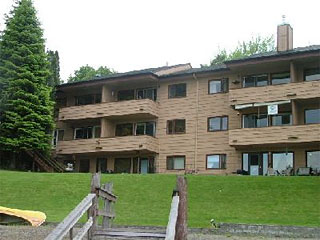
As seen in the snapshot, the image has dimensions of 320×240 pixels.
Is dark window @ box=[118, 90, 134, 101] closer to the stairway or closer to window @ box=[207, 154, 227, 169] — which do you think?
the stairway

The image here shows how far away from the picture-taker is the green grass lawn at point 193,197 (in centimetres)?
1956

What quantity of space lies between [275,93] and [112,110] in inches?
498

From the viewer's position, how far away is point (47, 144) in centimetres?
3997

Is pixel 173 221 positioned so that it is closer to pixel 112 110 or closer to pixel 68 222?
pixel 68 222

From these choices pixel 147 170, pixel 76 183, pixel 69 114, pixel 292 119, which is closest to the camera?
pixel 76 183

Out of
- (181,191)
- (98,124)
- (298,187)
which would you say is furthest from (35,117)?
(181,191)

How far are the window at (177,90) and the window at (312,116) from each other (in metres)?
9.32

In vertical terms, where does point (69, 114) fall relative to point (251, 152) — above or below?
above

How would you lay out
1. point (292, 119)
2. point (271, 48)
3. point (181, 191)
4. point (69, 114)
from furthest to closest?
point (271, 48) → point (69, 114) → point (292, 119) → point (181, 191)

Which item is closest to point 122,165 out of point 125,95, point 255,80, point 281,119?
point 125,95

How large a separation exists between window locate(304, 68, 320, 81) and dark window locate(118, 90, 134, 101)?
44.6 ft

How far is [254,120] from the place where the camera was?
35312 millimetres

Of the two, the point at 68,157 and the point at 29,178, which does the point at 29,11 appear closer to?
the point at 68,157

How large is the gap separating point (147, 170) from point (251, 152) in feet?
27.1
